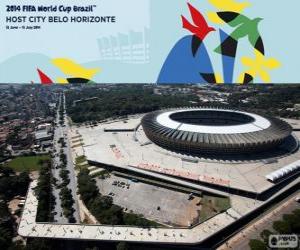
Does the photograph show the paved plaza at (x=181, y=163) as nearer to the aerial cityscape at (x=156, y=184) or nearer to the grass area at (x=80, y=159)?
the aerial cityscape at (x=156, y=184)

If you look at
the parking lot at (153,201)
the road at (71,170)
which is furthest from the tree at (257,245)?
the road at (71,170)

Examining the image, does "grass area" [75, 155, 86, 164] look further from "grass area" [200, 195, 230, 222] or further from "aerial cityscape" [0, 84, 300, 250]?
"grass area" [200, 195, 230, 222]

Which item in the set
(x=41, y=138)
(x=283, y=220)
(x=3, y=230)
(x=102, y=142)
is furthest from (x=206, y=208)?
(x=41, y=138)

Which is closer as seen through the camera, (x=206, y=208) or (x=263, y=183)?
(x=206, y=208)

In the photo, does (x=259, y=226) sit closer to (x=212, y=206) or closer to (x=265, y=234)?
(x=265, y=234)

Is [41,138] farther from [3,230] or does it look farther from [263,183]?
[263,183]

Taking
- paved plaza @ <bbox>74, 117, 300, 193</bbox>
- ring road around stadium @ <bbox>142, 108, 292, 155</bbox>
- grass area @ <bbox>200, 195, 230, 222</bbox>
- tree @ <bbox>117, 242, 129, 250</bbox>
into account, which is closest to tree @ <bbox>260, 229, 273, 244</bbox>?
grass area @ <bbox>200, 195, 230, 222</bbox>

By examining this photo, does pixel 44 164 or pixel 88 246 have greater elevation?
pixel 44 164
